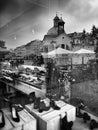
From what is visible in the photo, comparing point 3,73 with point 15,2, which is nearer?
point 15,2

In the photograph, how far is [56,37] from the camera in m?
2.02

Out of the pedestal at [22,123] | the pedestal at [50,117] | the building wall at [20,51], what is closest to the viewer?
the pedestal at [22,123]

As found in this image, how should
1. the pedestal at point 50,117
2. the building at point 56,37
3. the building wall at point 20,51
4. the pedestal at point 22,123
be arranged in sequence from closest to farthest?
the pedestal at point 22,123 → the pedestal at point 50,117 → the building wall at point 20,51 → the building at point 56,37

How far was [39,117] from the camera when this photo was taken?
1016 millimetres

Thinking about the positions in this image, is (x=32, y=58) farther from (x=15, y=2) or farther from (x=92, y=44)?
(x=92, y=44)

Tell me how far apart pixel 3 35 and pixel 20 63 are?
0.47 m

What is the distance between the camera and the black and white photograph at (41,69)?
1080mm

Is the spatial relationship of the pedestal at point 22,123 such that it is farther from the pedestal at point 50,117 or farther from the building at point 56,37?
the building at point 56,37

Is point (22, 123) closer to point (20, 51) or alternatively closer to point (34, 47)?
point (20, 51)

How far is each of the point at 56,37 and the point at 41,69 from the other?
2.06 ft

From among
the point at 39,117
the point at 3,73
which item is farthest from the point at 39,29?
the point at 39,117

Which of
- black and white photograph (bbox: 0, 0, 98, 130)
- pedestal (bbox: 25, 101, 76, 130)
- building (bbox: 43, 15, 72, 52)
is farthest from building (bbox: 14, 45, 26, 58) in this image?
pedestal (bbox: 25, 101, 76, 130)

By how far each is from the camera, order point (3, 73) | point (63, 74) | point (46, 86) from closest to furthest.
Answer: point (3, 73), point (46, 86), point (63, 74)

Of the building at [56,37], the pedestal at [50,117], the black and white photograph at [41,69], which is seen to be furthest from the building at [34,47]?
the pedestal at [50,117]
